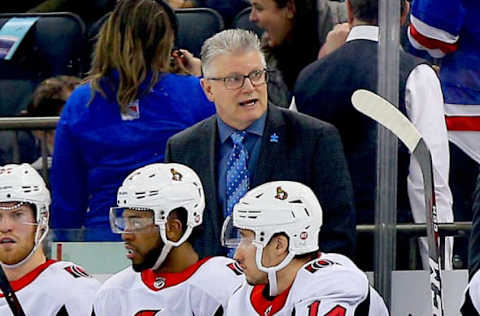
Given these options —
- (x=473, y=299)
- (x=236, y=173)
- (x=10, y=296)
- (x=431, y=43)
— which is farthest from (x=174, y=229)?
(x=431, y=43)

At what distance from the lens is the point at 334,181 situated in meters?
4.28

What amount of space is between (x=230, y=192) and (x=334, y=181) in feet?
1.07

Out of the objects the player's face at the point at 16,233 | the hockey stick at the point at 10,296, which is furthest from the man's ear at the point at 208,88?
the hockey stick at the point at 10,296

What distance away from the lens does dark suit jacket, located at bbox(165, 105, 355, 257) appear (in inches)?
167

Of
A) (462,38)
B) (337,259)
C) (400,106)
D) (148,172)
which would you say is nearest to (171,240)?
(148,172)

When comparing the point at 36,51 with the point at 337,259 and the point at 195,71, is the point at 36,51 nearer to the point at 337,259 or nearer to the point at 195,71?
the point at 195,71

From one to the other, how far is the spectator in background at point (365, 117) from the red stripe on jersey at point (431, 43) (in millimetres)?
59

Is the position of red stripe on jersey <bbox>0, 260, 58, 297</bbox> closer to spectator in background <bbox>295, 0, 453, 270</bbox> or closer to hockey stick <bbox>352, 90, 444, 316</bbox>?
spectator in background <bbox>295, 0, 453, 270</bbox>

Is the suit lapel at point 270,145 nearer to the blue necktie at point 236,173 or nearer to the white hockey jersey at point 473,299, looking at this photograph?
the blue necktie at point 236,173

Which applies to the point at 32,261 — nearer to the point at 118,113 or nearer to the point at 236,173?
the point at 118,113

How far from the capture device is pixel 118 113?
14.8ft

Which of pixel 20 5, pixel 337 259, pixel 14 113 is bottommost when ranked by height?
pixel 337 259

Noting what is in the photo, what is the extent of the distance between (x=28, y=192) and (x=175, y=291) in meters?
0.59

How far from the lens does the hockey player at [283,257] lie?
384 centimetres
